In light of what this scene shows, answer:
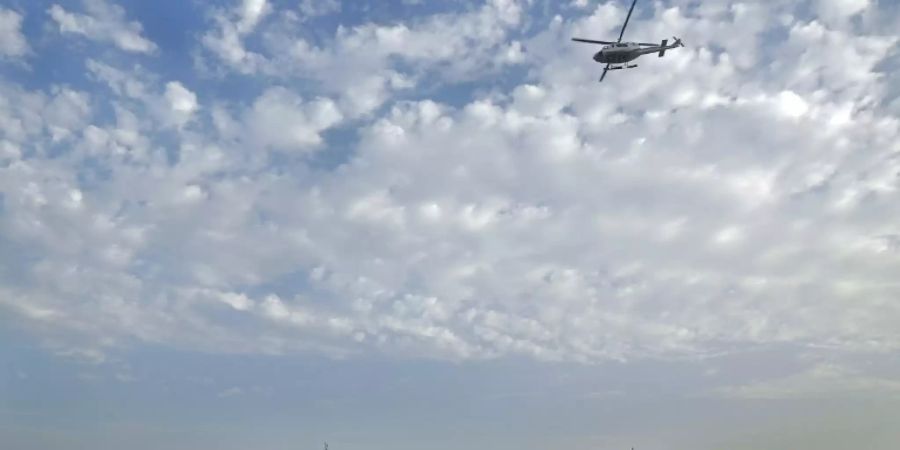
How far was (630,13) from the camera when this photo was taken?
277 ft

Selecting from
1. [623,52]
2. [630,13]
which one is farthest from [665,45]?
[630,13]

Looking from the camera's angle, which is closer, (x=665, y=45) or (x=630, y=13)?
(x=630, y=13)

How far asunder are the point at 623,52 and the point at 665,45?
30.5 feet

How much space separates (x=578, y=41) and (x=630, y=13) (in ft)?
42.1

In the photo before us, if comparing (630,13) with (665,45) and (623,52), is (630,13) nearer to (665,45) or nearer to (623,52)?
(623,52)

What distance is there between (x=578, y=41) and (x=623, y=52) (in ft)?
22.1

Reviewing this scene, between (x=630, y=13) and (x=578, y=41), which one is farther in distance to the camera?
(x=578, y=41)

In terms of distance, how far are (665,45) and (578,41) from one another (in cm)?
1431

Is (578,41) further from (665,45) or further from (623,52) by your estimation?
(665,45)

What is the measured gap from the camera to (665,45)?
328ft

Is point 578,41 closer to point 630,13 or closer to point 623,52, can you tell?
point 623,52

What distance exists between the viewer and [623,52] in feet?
312
